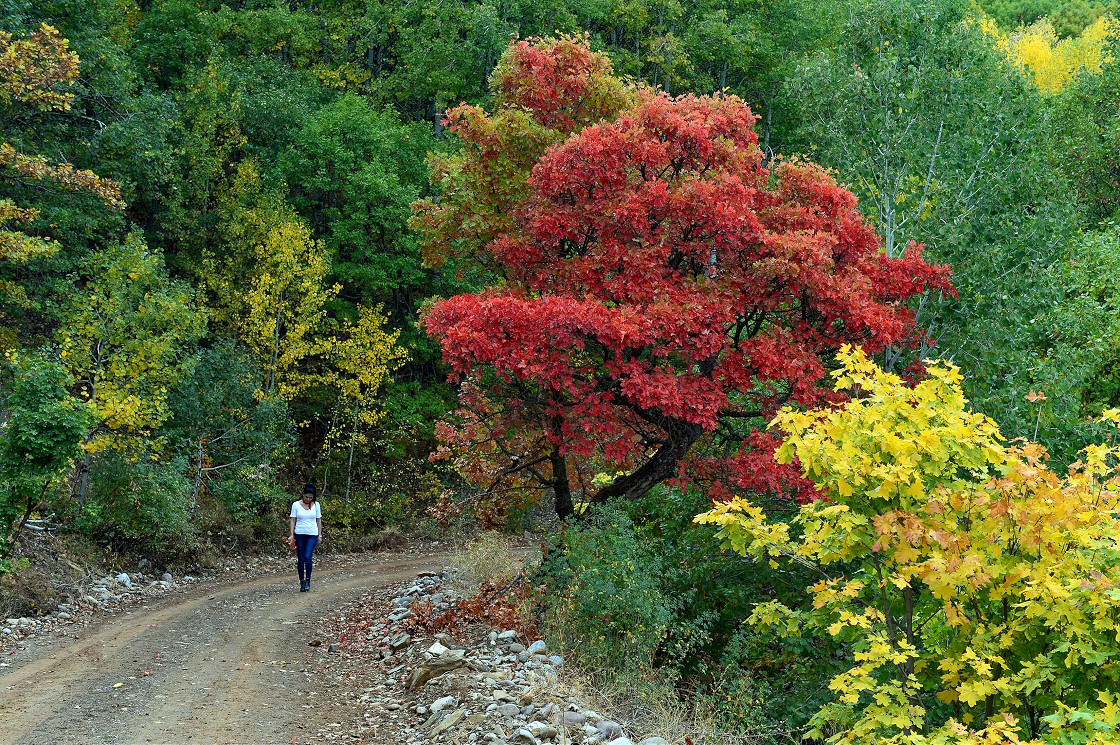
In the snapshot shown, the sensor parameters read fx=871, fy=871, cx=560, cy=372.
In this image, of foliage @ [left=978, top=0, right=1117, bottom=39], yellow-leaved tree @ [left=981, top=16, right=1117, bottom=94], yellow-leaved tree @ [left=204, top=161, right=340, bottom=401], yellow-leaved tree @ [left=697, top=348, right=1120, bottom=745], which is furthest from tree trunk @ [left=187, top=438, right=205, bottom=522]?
foliage @ [left=978, top=0, right=1117, bottom=39]

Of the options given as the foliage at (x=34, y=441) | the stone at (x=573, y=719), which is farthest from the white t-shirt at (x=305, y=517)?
the stone at (x=573, y=719)

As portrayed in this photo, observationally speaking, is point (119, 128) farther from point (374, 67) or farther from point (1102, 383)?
point (1102, 383)

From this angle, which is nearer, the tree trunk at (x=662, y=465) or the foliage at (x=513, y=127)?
the tree trunk at (x=662, y=465)

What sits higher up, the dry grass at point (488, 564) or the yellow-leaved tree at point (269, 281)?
the yellow-leaved tree at point (269, 281)

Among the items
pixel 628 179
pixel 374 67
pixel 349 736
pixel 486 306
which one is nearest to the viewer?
pixel 349 736

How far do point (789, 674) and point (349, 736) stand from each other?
186 inches

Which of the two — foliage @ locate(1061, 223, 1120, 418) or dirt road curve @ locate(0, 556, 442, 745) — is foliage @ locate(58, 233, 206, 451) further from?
foliage @ locate(1061, 223, 1120, 418)

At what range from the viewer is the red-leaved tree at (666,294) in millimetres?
8438

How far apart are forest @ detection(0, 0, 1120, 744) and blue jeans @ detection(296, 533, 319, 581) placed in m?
2.18

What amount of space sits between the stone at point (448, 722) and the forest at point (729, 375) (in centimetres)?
158

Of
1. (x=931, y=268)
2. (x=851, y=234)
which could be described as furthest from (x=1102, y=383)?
(x=851, y=234)

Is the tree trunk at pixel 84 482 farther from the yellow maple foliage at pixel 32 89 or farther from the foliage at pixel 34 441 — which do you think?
the yellow maple foliage at pixel 32 89

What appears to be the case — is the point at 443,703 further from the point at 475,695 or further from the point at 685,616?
the point at 685,616

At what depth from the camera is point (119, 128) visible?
20359 millimetres
